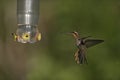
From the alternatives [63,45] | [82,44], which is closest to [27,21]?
[82,44]

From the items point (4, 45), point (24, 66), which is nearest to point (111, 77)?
point (24, 66)

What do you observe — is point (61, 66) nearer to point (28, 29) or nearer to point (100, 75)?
point (100, 75)

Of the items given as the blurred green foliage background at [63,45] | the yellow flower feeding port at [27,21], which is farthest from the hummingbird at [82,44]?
the blurred green foliage background at [63,45]

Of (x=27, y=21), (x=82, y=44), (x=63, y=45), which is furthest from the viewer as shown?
(x=63, y=45)

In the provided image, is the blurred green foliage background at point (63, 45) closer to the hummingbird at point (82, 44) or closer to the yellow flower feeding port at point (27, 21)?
the hummingbird at point (82, 44)

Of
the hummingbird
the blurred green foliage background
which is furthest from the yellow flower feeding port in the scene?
the blurred green foliage background

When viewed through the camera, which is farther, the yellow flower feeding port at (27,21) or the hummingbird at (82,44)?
the hummingbird at (82,44)

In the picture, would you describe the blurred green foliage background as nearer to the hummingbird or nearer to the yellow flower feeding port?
the hummingbird

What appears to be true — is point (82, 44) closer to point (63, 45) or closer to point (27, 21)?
point (27, 21)

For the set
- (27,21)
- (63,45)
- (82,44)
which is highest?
(27,21)
